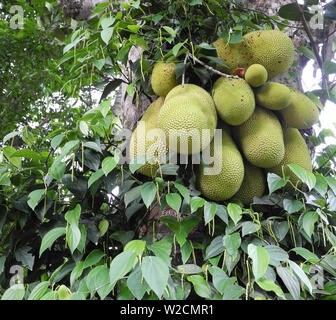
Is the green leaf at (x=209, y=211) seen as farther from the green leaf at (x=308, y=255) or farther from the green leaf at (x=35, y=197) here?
the green leaf at (x=35, y=197)

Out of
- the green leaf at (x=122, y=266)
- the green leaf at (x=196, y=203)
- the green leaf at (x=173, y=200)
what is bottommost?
the green leaf at (x=196, y=203)

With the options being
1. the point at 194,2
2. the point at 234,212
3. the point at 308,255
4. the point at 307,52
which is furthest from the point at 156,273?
the point at 307,52

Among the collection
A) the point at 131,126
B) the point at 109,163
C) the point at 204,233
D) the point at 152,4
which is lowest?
the point at 204,233

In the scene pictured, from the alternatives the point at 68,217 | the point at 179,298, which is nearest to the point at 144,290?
the point at 179,298

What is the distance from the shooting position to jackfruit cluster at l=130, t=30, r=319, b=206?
0.86 metres

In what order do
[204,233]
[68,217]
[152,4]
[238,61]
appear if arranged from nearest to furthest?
1. [68,217]
2. [204,233]
3. [238,61]
4. [152,4]

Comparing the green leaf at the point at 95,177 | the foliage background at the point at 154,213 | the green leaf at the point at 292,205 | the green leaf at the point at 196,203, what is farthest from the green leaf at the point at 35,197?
the green leaf at the point at 292,205

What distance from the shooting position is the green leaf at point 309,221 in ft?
2.76

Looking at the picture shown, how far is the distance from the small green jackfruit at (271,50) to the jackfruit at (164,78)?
23cm

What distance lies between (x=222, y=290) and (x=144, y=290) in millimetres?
186

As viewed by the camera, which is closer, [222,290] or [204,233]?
[222,290]

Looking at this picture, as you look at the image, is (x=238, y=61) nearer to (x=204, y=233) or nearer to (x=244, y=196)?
→ (x=244, y=196)

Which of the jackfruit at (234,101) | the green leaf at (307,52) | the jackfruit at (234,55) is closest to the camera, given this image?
the jackfruit at (234,101)

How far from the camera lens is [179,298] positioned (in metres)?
0.75
